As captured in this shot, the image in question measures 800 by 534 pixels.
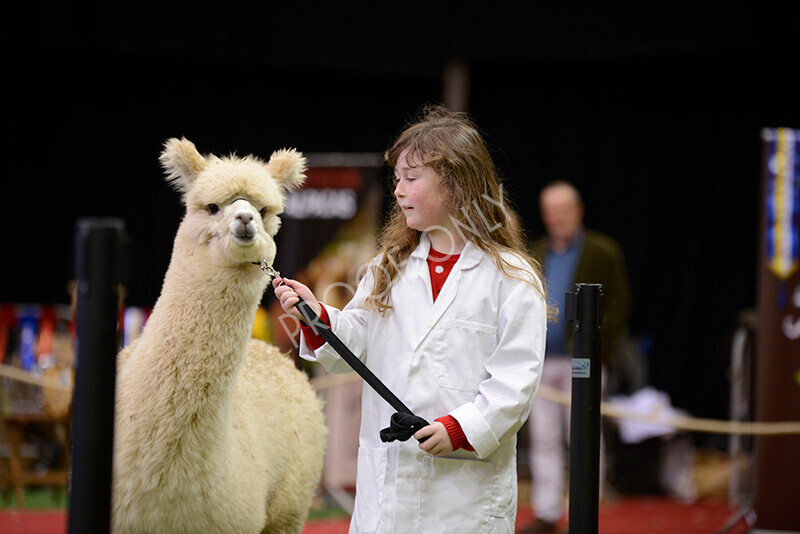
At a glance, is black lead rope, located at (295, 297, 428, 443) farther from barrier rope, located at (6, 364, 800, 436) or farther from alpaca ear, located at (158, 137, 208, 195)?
barrier rope, located at (6, 364, 800, 436)

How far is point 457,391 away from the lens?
232 cm

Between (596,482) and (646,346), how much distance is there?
5811 mm

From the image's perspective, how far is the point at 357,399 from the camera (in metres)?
6.16

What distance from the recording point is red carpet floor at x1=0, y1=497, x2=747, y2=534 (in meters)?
4.93

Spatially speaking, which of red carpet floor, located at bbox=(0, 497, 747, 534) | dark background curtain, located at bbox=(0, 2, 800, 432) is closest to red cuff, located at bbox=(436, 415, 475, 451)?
red carpet floor, located at bbox=(0, 497, 747, 534)

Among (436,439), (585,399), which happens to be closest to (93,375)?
(436,439)

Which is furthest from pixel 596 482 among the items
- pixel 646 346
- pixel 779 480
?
pixel 646 346

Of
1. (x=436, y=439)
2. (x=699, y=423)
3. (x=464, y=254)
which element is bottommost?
(x=699, y=423)

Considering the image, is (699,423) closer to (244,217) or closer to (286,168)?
(286,168)

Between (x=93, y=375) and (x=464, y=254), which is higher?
(x=464, y=254)

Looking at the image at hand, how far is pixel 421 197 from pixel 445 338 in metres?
0.38

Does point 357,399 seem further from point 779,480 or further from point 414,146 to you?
point 414,146

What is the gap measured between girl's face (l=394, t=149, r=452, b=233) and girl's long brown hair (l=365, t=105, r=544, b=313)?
0.06 ft

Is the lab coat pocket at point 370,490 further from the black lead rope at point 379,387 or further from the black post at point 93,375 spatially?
the black post at point 93,375
